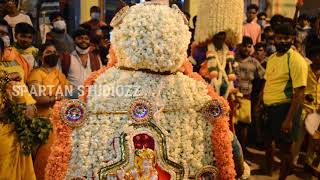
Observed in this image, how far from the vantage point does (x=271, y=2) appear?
12.2m

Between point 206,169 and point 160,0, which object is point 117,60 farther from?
point 206,169

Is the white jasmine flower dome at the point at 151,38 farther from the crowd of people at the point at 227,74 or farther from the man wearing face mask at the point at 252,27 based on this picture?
the man wearing face mask at the point at 252,27

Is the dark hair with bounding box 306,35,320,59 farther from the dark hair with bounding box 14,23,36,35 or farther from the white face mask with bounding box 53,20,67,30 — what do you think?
the white face mask with bounding box 53,20,67,30

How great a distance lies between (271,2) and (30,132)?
8.74 m

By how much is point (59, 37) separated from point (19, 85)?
8.47 feet

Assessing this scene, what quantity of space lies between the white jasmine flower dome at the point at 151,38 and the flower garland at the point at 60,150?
0.51m

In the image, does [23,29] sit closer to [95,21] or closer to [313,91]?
[95,21]

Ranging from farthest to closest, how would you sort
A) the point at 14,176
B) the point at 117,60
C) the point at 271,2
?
1. the point at 271,2
2. the point at 14,176
3. the point at 117,60

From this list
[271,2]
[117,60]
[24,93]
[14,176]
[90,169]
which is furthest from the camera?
[271,2]

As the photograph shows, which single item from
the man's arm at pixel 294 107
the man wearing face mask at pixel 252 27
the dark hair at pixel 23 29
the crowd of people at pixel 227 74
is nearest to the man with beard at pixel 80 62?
the crowd of people at pixel 227 74

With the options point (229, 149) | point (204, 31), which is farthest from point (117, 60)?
point (204, 31)

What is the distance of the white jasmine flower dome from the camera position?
2926 millimetres

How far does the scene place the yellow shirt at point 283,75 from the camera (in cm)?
583

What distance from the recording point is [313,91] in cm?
650
